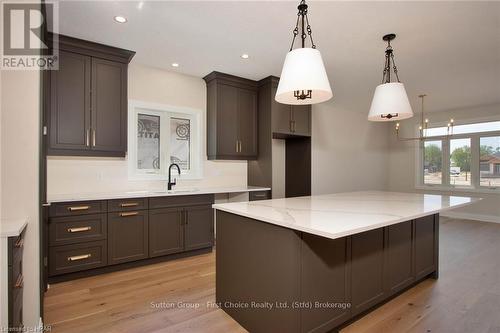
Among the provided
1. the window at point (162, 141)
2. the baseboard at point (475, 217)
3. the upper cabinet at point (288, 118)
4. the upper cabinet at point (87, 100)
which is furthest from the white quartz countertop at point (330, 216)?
the baseboard at point (475, 217)

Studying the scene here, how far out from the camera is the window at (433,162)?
259 inches

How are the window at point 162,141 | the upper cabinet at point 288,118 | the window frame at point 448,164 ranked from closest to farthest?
1. the window at point 162,141
2. the upper cabinet at point 288,118
3. the window frame at point 448,164

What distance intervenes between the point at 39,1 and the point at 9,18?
21 centimetres

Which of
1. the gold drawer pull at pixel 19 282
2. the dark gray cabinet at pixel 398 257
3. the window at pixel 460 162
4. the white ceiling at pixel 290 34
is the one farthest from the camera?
the window at pixel 460 162

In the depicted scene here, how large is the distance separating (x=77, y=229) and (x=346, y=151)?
5.27 meters

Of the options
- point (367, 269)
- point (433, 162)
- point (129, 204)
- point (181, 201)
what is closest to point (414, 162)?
point (433, 162)

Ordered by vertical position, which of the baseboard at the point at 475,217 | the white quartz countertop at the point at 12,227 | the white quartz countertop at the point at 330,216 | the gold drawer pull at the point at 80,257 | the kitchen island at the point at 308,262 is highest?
the white quartz countertop at the point at 330,216

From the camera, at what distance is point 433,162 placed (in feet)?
21.9

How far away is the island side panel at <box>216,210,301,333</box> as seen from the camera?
1.60 metres

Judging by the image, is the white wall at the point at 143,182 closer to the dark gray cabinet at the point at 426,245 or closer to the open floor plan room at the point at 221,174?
the open floor plan room at the point at 221,174

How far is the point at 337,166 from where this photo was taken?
577 centimetres

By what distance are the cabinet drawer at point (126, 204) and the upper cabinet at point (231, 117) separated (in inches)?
51.1

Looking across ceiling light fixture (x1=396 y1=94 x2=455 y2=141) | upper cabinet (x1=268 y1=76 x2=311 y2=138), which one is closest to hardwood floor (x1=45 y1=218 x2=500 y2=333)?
upper cabinet (x1=268 y1=76 x2=311 y2=138)

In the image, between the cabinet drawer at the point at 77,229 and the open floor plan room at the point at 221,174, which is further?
the cabinet drawer at the point at 77,229
